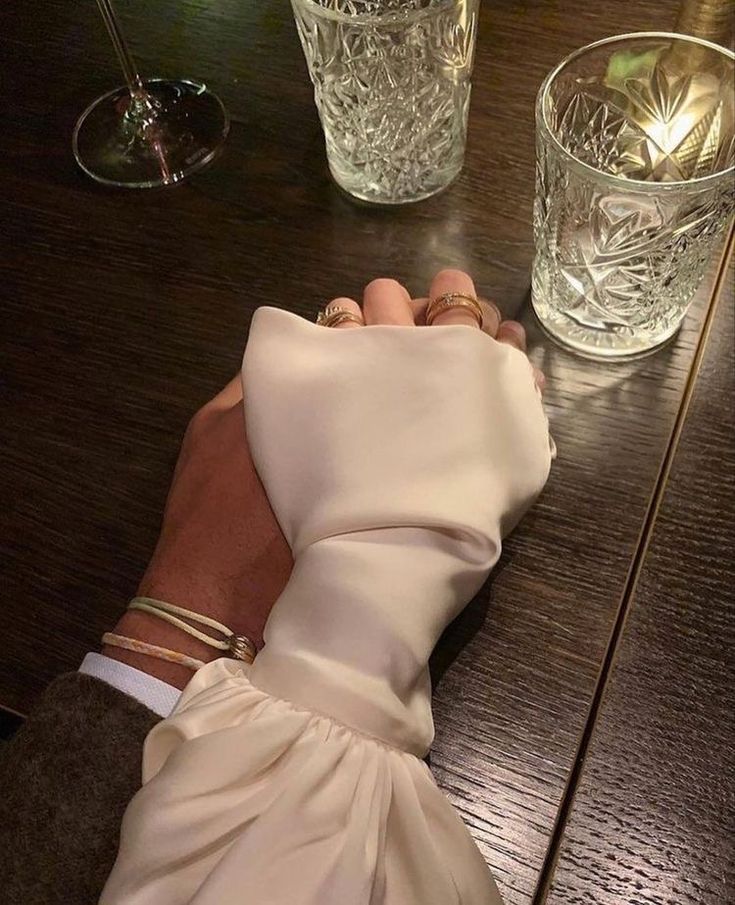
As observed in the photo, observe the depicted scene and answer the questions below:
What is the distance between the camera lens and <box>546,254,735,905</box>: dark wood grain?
38 cm

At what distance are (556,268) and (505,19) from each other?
0.33 m

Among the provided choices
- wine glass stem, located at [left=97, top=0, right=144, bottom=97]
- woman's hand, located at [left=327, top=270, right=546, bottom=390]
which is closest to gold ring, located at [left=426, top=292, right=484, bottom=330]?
woman's hand, located at [left=327, top=270, right=546, bottom=390]

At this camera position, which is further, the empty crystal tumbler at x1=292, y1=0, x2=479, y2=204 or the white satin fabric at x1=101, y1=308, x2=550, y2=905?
the empty crystal tumbler at x1=292, y1=0, x2=479, y2=204

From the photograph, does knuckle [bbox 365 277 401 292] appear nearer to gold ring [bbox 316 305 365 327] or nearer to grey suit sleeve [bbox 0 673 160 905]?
gold ring [bbox 316 305 365 327]

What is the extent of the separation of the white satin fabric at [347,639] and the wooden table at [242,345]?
0.04 meters

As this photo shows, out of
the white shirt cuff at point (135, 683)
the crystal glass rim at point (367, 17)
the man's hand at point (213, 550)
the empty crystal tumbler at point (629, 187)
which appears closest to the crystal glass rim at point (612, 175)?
the empty crystal tumbler at point (629, 187)

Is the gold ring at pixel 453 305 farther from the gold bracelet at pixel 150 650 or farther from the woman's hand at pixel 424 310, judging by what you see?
the gold bracelet at pixel 150 650

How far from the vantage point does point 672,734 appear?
1.33 feet

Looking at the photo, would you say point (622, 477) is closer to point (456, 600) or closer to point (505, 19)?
point (456, 600)

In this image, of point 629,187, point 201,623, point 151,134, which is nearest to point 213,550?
point 201,623

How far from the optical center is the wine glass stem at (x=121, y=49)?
0.65 metres

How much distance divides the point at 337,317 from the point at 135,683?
232 millimetres

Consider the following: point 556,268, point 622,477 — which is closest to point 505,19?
point 556,268

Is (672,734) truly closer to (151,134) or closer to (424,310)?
(424,310)
